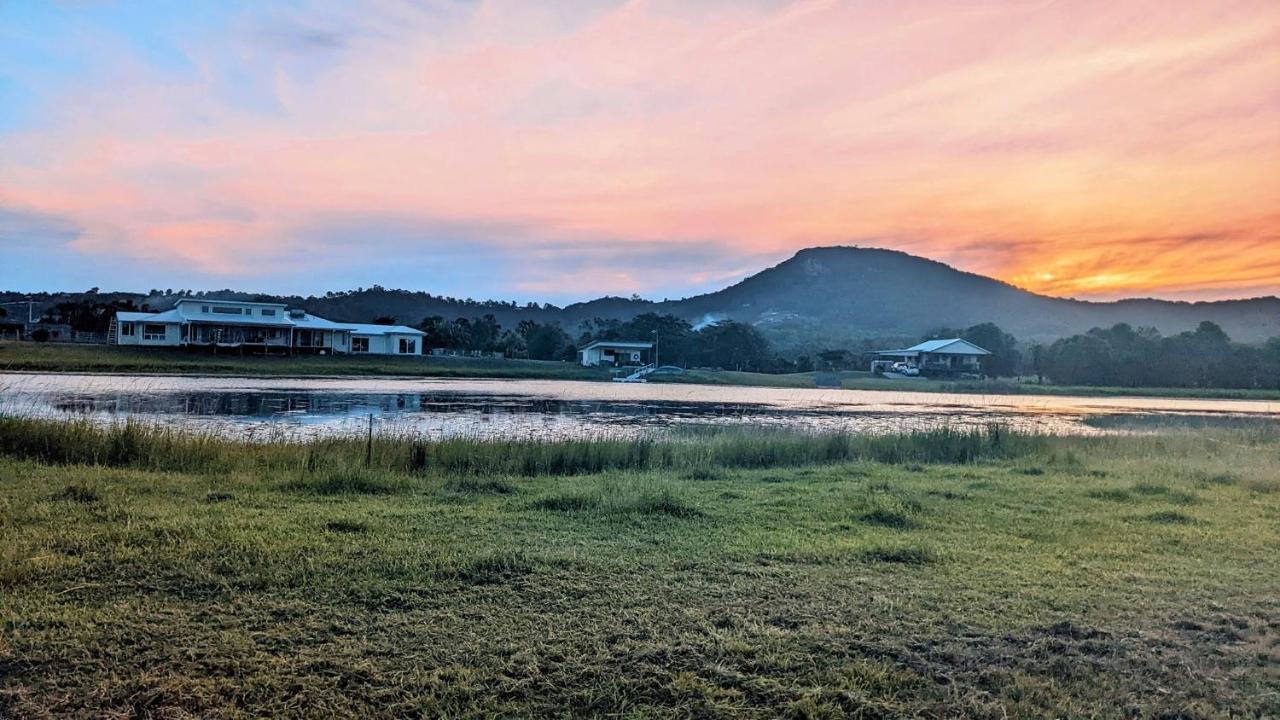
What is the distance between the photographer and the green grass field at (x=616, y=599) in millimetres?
3963

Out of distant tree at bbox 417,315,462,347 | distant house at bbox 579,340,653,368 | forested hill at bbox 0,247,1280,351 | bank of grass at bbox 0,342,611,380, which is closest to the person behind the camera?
bank of grass at bbox 0,342,611,380

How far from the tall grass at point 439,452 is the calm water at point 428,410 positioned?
377 cm

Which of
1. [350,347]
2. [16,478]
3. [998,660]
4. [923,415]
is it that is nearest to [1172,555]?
[998,660]

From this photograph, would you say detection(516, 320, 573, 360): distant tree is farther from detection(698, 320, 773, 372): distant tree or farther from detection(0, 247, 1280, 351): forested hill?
detection(0, 247, 1280, 351): forested hill

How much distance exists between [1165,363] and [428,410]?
7056cm

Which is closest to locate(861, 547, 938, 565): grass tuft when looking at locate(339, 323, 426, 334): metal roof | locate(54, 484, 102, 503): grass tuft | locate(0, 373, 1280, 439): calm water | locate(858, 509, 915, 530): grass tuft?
locate(858, 509, 915, 530): grass tuft

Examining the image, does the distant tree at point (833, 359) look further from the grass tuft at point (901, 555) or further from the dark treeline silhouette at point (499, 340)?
the grass tuft at point (901, 555)

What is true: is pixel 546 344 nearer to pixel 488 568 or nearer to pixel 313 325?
pixel 313 325

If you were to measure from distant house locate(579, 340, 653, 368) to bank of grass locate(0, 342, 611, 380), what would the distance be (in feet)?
49.3

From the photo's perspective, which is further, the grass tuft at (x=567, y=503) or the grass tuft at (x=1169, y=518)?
the grass tuft at (x=1169, y=518)

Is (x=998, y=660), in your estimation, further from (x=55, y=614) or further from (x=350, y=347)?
(x=350, y=347)

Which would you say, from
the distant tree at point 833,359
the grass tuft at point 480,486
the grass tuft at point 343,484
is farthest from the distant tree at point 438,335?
the grass tuft at point 343,484

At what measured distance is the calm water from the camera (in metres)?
21.0

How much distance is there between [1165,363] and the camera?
2830 inches
